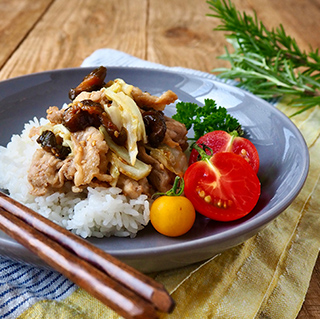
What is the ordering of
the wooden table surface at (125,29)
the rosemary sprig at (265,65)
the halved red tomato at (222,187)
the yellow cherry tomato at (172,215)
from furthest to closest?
the wooden table surface at (125,29) < the rosemary sprig at (265,65) < the halved red tomato at (222,187) < the yellow cherry tomato at (172,215)

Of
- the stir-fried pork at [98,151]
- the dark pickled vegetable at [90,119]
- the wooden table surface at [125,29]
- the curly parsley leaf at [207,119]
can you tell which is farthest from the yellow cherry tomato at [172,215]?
the wooden table surface at [125,29]

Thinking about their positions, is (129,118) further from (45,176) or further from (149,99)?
(45,176)

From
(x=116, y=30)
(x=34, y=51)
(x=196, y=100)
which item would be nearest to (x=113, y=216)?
(x=196, y=100)

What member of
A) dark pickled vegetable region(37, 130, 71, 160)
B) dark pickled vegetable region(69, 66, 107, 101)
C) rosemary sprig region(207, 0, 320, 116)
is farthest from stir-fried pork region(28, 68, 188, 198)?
rosemary sprig region(207, 0, 320, 116)

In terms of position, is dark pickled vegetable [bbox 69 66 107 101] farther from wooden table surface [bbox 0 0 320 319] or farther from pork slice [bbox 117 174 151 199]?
wooden table surface [bbox 0 0 320 319]

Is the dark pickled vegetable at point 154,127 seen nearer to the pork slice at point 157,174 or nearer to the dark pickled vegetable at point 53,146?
the pork slice at point 157,174

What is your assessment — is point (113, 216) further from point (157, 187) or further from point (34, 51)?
point (34, 51)

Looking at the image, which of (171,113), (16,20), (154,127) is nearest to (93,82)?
(154,127)
